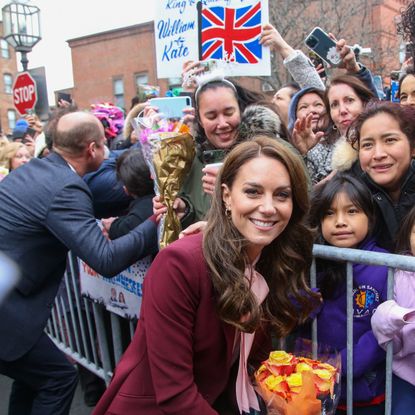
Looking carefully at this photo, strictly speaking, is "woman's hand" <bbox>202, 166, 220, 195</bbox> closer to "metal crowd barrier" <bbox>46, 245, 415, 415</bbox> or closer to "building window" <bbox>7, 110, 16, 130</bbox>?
"metal crowd barrier" <bbox>46, 245, 415, 415</bbox>

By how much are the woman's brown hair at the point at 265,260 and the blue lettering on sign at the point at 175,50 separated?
1480mm

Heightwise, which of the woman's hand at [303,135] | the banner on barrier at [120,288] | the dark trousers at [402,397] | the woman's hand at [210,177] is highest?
the woman's hand at [303,135]

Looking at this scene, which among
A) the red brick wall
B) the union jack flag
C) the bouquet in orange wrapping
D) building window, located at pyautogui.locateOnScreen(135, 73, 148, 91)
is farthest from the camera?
building window, located at pyautogui.locateOnScreen(135, 73, 148, 91)

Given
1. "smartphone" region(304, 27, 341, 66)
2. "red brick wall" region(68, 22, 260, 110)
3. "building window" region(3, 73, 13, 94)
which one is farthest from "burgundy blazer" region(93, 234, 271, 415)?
"building window" region(3, 73, 13, 94)

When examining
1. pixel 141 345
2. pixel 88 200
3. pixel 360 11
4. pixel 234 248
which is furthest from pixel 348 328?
pixel 360 11

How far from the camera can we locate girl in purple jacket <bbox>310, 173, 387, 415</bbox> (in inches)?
80.0

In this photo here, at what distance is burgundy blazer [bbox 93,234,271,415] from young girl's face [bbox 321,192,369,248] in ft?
2.41

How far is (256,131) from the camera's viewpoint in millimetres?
2373

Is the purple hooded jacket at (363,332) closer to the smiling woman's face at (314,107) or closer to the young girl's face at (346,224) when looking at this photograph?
the young girl's face at (346,224)

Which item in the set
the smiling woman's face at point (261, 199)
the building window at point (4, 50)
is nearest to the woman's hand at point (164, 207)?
the smiling woman's face at point (261, 199)

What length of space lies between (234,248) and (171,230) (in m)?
0.74

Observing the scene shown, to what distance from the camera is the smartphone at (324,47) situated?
3847 millimetres

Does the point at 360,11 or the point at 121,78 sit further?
the point at 121,78

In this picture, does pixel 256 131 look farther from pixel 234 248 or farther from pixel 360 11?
pixel 360 11
